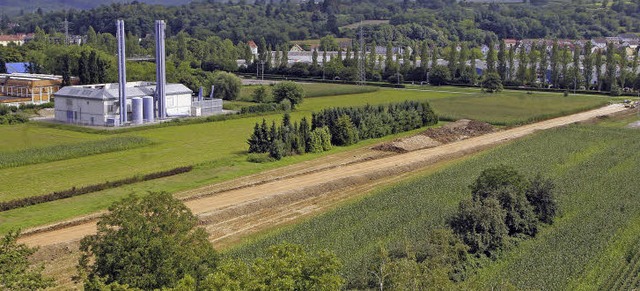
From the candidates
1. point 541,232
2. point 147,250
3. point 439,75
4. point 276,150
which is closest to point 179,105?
point 276,150

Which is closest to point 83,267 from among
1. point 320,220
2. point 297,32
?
point 320,220

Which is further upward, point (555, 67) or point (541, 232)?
point (555, 67)

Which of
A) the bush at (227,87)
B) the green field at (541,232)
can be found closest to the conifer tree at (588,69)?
the bush at (227,87)

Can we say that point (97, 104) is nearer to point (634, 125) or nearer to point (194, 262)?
point (194, 262)

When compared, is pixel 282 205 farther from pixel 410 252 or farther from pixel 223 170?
pixel 410 252

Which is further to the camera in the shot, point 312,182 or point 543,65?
point 543,65

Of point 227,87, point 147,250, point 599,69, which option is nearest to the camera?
point 147,250

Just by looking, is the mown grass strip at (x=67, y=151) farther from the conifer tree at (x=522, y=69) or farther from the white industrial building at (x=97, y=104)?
the conifer tree at (x=522, y=69)

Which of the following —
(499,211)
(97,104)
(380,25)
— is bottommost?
(499,211)
